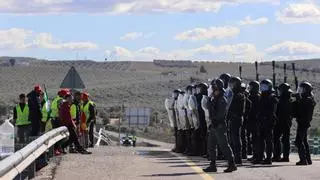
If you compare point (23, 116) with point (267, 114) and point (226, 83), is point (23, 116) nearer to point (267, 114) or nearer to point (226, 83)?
point (226, 83)

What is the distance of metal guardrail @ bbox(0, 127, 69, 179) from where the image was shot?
40.8ft

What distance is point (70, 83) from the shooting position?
97.2 ft

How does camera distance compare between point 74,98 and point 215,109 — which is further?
point 74,98

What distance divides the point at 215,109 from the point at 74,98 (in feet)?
24.0

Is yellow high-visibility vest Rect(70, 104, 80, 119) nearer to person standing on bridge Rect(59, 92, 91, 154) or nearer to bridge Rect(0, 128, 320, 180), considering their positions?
person standing on bridge Rect(59, 92, 91, 154)

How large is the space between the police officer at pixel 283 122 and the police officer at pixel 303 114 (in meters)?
0.54

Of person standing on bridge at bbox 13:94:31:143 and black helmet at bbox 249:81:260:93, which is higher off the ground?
black helmet at bbox 249:81:260:93

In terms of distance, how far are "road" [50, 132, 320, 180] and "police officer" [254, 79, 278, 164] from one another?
0.51 meters

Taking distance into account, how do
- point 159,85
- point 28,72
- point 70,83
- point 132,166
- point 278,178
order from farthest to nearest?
1. point 28,72
2. point 159,85
3. point 70,83
4. point 132,166
5. point 278,178

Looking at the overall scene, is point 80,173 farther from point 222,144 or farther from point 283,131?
point 283,131

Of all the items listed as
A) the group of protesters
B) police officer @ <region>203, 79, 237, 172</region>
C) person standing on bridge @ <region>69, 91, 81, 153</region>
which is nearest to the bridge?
police officer @ <region>203, 79, 237, 172</region>

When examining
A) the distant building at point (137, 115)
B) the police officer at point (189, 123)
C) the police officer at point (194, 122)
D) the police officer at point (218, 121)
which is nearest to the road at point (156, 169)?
the police officer at point (218, 121)

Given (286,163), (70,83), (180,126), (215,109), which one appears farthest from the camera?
(70,83)

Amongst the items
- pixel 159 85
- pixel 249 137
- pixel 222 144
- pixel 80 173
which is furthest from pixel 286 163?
pixel 159 85
